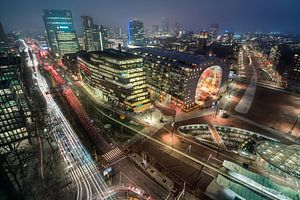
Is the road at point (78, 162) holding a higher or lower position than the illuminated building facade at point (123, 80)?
lower

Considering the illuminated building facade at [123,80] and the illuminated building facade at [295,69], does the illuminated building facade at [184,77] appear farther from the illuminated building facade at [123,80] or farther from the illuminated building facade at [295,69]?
the illuminated building facade at [295,69]

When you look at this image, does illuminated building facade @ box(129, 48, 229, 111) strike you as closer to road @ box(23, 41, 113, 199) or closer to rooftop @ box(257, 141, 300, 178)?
rooftop @ box(257, 141, 300, 178)

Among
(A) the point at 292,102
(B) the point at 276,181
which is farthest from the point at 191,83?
(A) the point at 292,102

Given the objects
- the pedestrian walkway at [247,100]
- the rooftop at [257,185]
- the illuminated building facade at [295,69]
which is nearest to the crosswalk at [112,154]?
the rooftop at [257,185]

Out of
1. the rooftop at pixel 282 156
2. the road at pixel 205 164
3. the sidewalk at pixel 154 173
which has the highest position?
the rooftop at pixel 282 156

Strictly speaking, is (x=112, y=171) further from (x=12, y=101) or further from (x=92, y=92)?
(x=92, y=92)

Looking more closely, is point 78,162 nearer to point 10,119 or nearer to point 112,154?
point 112,154

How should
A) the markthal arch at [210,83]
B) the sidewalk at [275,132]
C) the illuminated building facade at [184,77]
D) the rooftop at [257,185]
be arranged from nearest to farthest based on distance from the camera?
the rooftop at [257,185] < the sidewalk at [275,132] < the illuminated building facade at [184,77] < the markthal arch at [210,83]

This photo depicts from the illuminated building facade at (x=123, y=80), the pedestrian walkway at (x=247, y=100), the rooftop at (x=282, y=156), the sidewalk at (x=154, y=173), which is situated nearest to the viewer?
the rooftop at (x=282, y=156)
